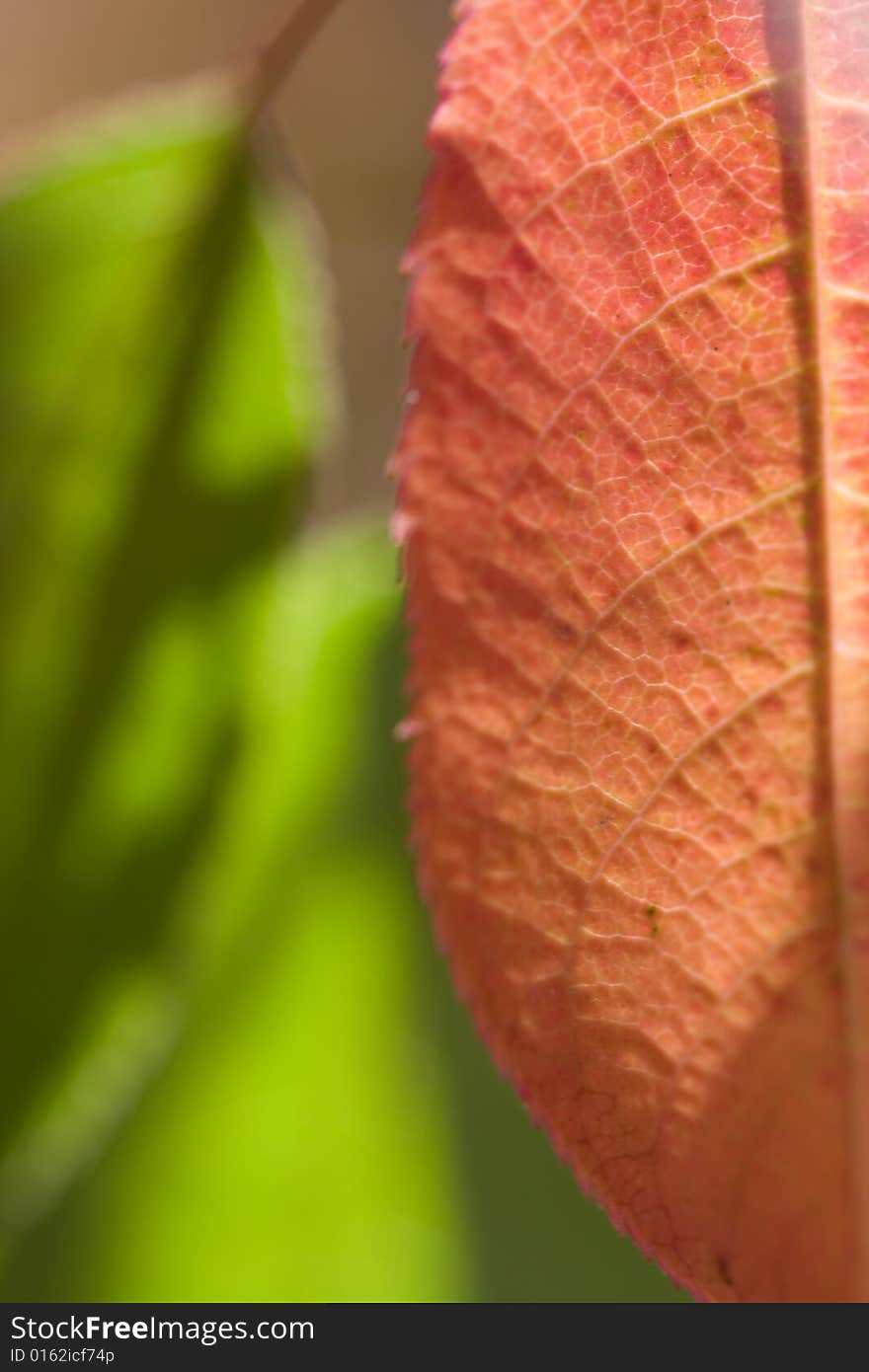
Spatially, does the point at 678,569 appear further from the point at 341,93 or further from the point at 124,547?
the point at 341,93

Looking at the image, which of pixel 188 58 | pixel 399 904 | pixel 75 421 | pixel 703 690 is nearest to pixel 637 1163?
pixel 703 690

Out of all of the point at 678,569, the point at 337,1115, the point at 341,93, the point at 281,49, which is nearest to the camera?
the point at 678,569

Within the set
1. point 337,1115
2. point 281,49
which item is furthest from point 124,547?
point 337,1115

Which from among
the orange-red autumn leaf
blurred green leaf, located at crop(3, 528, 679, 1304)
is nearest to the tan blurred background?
blurred green leaf, located at crop(3, 528, 679, 1304)

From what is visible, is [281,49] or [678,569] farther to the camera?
[281,49]

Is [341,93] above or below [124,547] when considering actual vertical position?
above
